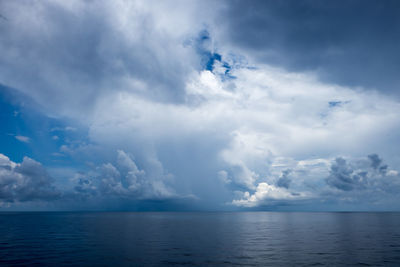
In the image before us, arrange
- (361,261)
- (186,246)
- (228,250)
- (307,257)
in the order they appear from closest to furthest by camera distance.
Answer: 1. (361,261)
2. (307,257)
3. (228,250)
4. (186,246)

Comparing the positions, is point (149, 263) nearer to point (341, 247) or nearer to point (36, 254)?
point (36, 254)

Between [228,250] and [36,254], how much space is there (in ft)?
134

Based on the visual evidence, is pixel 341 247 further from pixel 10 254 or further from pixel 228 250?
pixel 10 254

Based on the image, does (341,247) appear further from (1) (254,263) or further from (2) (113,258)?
(2) (113,258)

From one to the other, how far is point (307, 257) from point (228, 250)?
16796mm

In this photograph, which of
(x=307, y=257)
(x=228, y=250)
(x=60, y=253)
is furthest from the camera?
(x=228, y=250)

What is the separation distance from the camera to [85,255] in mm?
52094

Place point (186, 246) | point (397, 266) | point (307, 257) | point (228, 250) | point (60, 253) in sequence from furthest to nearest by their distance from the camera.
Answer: point (186, 246) < point (228, 250) < point (60, 253) < point (307, 257) < point (397, 266)

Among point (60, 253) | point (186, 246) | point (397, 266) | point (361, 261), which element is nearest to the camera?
point (397, 266)

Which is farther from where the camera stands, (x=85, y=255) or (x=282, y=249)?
(x=282, y=249)

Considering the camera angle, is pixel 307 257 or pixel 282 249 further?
pixel 282 249

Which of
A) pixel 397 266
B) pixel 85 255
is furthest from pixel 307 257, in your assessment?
pixel 85 255

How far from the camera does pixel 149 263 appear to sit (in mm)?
45250

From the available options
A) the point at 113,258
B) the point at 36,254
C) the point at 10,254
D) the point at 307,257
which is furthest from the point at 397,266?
the point at 10,254
